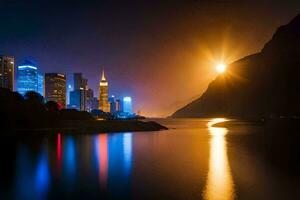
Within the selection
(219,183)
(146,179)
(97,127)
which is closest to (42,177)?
(146,179)

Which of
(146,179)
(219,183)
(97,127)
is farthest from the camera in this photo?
(97,127)

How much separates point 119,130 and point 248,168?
85921 millimetres

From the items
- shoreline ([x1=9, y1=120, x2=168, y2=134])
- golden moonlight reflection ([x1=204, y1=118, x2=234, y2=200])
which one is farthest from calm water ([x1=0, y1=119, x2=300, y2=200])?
shoreline ([x1=9, y1=120, x2=168, y2=134])

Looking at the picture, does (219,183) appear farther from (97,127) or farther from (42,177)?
(97,127)

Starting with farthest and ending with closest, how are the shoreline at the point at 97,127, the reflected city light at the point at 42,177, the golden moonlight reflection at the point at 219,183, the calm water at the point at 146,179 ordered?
the shoreline at the point at 97,127 → the reflected city light at the point at 42,177 → the calm water at the point at 146,179 → the golden moonlight reflection at the point at 219,183

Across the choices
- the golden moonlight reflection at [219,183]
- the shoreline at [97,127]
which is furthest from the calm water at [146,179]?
the shoreline at [97,127]

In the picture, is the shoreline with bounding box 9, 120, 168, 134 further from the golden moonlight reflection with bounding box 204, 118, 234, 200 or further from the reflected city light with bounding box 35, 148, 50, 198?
the golden moonlight reflection with bounding box 204, 118, 234, 200

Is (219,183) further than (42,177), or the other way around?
(42,177)

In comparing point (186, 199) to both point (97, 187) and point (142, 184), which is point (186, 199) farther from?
point (97, 187)

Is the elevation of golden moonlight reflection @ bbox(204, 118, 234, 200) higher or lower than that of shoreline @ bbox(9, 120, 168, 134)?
lower

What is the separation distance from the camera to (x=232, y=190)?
22312 mm

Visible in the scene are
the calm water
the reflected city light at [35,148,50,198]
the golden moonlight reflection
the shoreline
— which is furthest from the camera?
the shoreline

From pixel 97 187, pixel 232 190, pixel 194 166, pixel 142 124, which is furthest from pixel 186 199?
pixel 142 124

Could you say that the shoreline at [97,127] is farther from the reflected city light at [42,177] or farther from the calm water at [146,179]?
the calm water at [146,179]
